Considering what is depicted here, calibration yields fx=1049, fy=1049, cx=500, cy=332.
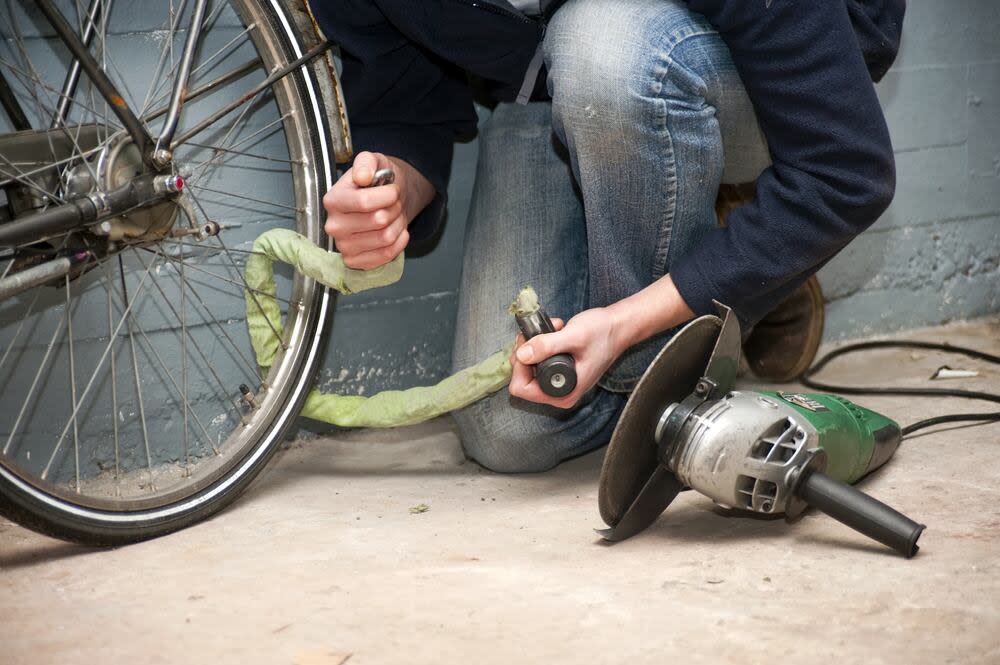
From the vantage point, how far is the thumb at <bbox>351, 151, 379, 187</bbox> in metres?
1.23

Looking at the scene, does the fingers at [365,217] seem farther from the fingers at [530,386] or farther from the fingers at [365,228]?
the fingers at [530,386]

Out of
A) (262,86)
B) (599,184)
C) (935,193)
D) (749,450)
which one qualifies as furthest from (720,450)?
(935,193)

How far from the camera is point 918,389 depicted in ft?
5.60

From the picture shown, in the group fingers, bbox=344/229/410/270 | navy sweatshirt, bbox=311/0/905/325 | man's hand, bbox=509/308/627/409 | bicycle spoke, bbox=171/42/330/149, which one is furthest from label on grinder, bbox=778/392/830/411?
bicycle spoke, bbox=171/42/330/149

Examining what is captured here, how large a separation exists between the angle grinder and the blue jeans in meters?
0.22

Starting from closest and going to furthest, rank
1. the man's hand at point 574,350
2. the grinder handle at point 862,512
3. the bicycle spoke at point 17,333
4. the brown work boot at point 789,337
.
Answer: the grinder handle at point 862,512 → the man's hand at point 574,350 → the bicycle spoke at point 17,333 → the brown work boot at point 789,337

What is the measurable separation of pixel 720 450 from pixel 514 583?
26cm

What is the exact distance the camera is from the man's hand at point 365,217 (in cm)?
123

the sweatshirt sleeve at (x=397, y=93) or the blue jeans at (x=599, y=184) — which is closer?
the blue jeans at (x=599, y=184)

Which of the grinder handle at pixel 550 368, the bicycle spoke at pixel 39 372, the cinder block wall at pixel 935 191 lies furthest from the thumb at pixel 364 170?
the cinder block wall at pixel 935 191

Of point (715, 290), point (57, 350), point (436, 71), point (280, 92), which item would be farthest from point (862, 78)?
point (57, 350)

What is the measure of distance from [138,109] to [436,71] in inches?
16.7

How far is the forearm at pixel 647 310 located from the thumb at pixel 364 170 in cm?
32

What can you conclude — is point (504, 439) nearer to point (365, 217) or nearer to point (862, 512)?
point (365, 217)
